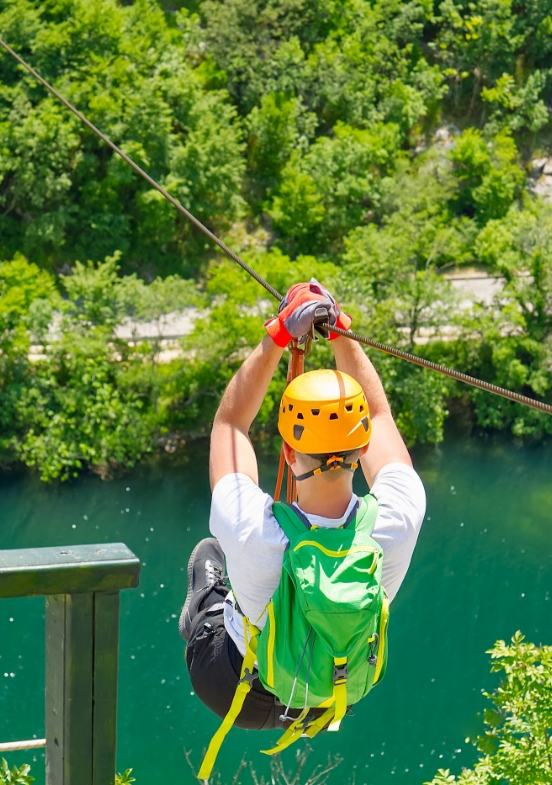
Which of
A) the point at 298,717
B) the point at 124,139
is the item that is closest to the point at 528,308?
the point at 124,139

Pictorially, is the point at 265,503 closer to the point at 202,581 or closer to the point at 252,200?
the point at 202,581

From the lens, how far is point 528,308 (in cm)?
1892

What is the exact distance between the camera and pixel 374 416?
98.7 inches

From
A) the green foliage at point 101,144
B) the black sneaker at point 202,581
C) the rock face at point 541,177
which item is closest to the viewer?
the black sneaker at point 202,581

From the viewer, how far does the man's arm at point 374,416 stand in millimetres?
2383

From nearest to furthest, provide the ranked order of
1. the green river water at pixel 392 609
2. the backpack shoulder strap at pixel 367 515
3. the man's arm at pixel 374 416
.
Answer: the backpack shoulder strap at pixel 367 515 → the man's arm at pixel 374 416 → the green river water at pixel 392 609

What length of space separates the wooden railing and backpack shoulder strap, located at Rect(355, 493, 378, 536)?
68 centimetres

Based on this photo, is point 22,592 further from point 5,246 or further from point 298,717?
point 5,246

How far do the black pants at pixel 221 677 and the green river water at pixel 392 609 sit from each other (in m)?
9.24

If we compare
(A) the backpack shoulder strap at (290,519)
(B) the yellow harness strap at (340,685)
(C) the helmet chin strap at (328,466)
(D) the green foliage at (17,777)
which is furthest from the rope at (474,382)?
(D) the green foliage at (17,777)

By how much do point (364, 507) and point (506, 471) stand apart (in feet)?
54.6

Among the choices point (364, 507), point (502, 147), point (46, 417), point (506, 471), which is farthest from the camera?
point (502, 147)

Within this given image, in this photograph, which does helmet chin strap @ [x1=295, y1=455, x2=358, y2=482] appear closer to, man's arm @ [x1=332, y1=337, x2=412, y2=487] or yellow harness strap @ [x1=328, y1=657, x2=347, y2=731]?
man's arm @ [x1=332, y1=337, x2=412, y2=487]

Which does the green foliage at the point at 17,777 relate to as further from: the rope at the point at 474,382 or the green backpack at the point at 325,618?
the rope at the point at 474,382
